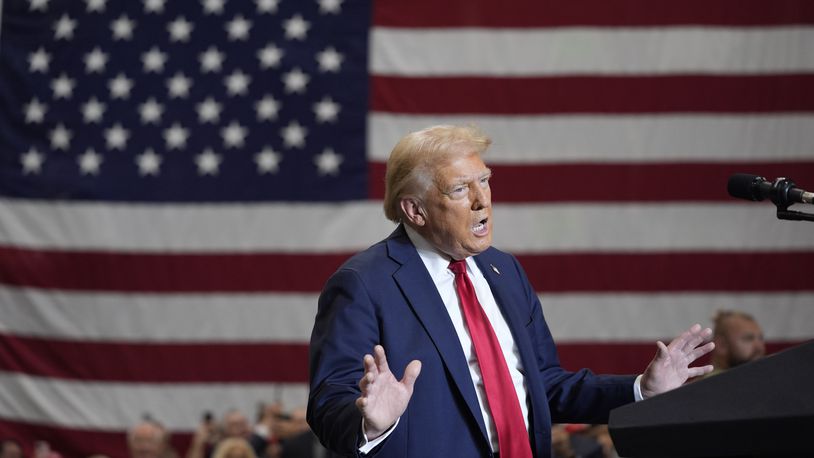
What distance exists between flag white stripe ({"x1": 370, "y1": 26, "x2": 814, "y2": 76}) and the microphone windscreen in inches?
226

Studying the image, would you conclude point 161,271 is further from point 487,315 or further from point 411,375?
point 411,375

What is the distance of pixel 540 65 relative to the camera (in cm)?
800

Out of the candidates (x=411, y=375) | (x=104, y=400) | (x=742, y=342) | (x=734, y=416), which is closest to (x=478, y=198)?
(x=411, y=375)

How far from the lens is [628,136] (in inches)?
312

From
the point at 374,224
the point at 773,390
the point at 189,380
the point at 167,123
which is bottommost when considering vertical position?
the point at 189,380

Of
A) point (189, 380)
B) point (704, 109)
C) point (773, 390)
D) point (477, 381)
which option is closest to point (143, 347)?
point (189, 380)

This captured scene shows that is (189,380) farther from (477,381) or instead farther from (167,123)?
(477,381)

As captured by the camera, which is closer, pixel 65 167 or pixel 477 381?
pixel 477 381

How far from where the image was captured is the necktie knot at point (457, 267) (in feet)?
8.83

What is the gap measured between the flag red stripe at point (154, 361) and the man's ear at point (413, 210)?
5.40 metres

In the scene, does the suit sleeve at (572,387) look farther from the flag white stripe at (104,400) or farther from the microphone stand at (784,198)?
the flag white stripe at (104,400)

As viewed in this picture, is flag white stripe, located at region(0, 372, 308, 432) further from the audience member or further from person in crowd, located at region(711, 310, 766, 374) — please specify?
person in crowd, located at region(711, 310, 766, 374)

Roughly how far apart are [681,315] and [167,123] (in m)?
3.81

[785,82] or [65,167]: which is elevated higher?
[785,82]
